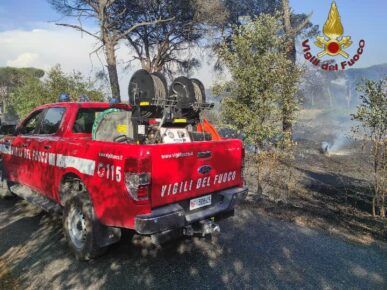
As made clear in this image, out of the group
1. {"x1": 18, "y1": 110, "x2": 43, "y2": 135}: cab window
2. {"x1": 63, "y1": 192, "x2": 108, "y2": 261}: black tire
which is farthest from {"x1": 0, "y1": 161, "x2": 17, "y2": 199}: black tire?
{"x1": 63, "y1": 192, "x2": 108, "y2": 261}: black tire

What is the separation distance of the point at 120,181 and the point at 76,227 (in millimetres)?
1325

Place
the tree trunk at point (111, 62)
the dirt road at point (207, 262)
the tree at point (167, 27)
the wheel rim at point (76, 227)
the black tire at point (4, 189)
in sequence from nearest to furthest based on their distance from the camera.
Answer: the dirt road at point (207, 262), the wheel rim at point (76, 227), the black tire at point (4, 189), the tree trunk at point (111, 62), the tree at point (167, 27)

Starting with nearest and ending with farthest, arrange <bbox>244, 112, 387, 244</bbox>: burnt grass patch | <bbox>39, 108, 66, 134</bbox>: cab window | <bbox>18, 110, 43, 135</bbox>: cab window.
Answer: <bbox>39, 108, 66, 134</bbox>: cab window
<bbox>18, 110, 43, 135</bbox>: cab window
<bbox>244, 112, 387, 244</bbox>: burnt grass patch

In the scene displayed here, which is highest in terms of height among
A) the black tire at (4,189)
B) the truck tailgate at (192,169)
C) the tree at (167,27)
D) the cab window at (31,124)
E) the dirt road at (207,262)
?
the tree at (167,27)

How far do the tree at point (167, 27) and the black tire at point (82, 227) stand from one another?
13.8 metres

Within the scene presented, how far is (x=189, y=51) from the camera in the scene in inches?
795

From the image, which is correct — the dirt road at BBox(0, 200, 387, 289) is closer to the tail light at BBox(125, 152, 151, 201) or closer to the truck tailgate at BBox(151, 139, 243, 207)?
the truck tailgate at BBox(151, 139, 243, 207)

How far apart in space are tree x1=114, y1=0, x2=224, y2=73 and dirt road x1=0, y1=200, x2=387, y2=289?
13.7 meters

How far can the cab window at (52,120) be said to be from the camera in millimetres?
5207

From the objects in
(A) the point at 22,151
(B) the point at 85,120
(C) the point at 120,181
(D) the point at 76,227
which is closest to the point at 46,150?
(B) the point at 85,120

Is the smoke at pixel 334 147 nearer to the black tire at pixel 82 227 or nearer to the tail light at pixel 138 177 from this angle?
the black tire at pixel 82 227

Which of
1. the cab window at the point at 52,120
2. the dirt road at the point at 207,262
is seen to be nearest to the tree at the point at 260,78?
the dirt road at the point at 207,262

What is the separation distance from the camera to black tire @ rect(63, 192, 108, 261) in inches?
161

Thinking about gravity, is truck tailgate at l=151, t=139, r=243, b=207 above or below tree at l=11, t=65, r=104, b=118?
below
